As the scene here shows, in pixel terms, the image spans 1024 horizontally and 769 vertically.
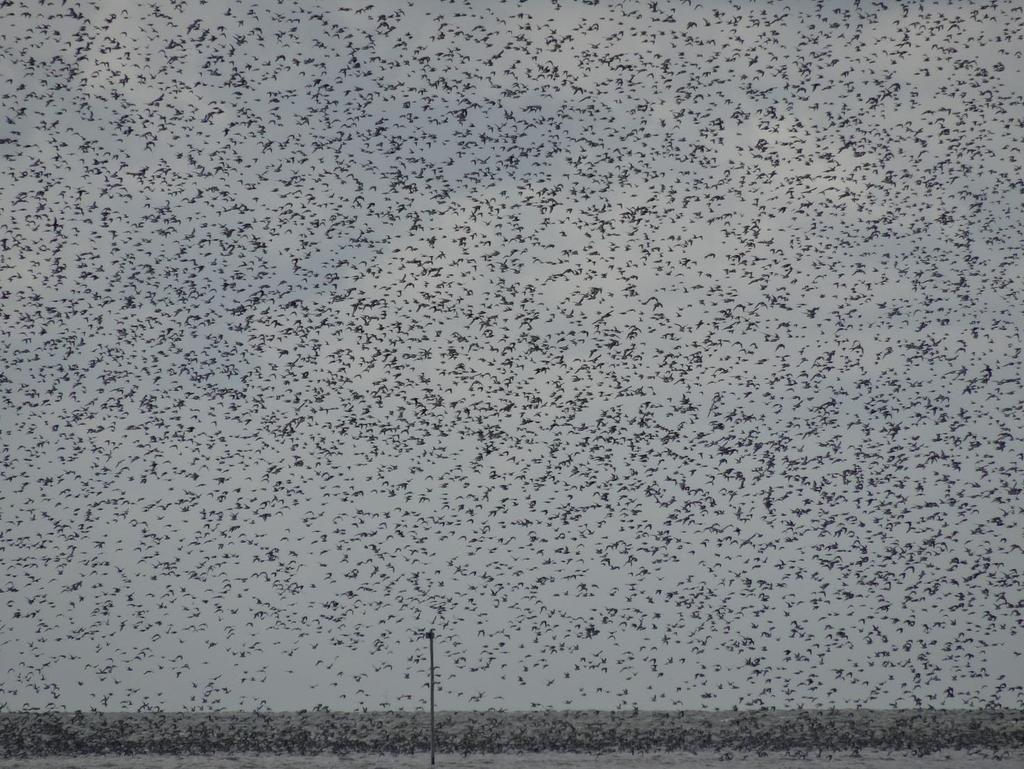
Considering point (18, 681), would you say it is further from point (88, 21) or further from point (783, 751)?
point (783, 751)

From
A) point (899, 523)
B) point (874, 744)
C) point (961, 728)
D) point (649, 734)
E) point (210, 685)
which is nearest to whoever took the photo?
point (899, 523)

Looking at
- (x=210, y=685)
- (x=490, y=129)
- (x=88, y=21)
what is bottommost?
(x=210, y=685)

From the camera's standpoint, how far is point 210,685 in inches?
1485

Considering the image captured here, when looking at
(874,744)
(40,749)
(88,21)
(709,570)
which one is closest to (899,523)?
(709,570)

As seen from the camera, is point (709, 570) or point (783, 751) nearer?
point (709, 570)

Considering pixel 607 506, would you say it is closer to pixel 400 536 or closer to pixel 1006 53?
pixel 400 536

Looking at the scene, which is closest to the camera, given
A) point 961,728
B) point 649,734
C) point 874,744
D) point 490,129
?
point 490,129

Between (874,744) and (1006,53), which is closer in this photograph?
(1006,53)

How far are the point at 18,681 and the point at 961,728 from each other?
40014mm

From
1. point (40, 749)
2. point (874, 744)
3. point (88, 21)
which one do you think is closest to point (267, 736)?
point (40, 749)

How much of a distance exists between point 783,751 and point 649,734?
932cm

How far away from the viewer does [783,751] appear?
43.2 m

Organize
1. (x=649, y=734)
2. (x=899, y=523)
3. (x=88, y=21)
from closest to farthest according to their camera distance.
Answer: (x=88, y=21) < (x=899, y=523) < (x=649, y=734)

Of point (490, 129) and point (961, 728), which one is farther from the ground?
point (490, 129)
